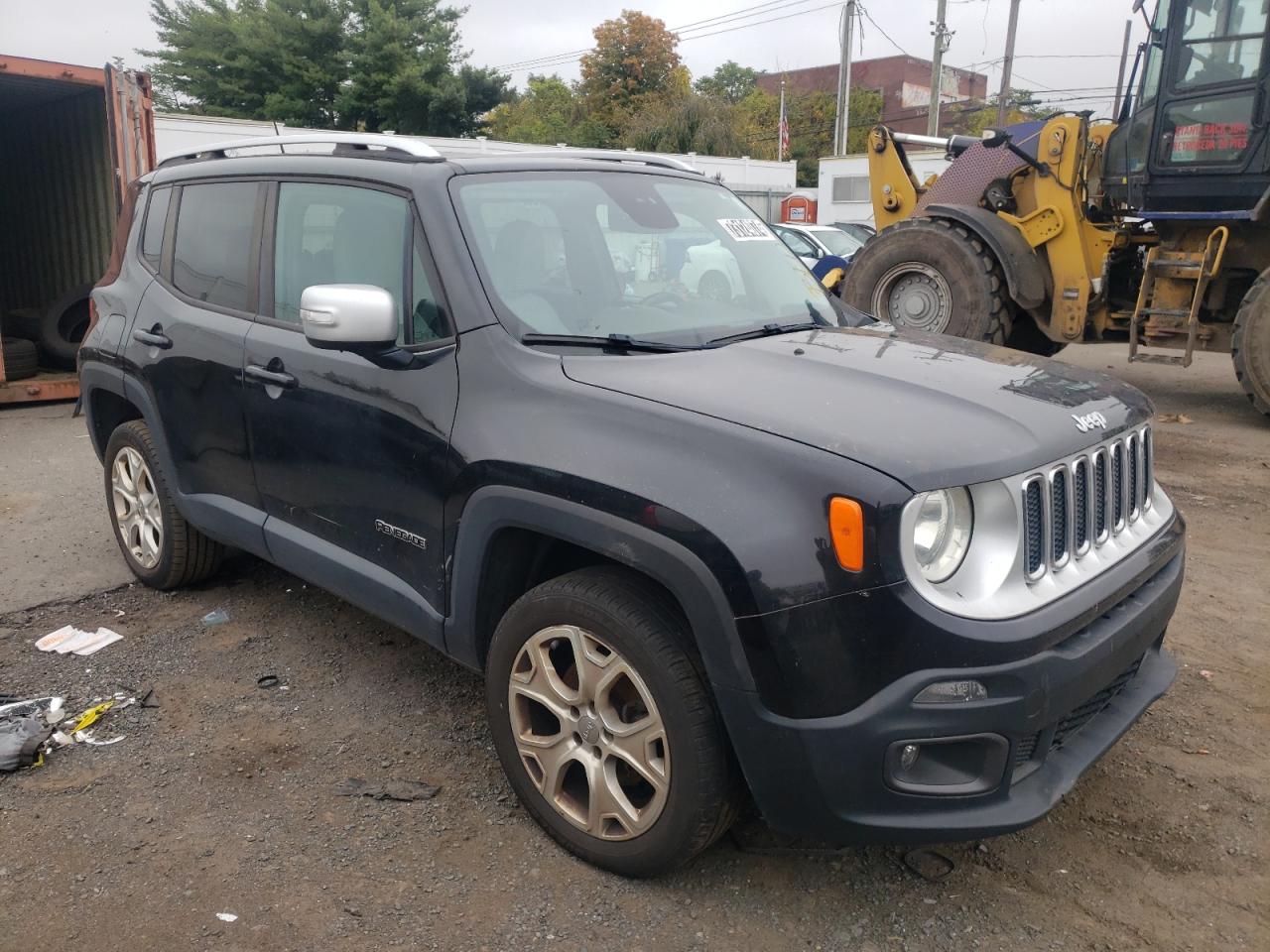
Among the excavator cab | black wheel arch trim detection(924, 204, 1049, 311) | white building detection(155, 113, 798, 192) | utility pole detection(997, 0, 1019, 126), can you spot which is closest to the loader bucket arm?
black wheel arch trim detection(924, 204, 1049, 311)

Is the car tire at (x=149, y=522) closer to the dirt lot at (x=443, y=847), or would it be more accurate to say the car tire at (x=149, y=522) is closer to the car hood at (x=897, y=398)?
the dirt lot at (x=443, y=847)

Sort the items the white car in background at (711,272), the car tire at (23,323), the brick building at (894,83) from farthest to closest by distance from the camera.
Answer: the brick building at (894,83)
the car tire at (23,323)
the white car in background at (711,272)

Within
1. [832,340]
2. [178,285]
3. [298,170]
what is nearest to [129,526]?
[178,285]

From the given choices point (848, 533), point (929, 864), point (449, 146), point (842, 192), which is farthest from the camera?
point (842, 192)

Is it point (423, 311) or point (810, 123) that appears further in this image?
point (810, 123)

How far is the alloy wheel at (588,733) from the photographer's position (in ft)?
8.31

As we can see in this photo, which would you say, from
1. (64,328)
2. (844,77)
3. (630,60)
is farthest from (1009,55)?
(64,328)

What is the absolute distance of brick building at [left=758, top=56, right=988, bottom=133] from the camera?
63.3 metres

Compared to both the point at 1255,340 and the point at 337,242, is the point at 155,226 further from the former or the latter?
the point at 1255,340

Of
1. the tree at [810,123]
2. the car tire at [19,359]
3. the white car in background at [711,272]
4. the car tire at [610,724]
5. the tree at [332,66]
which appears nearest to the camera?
the car tire at [610,724]

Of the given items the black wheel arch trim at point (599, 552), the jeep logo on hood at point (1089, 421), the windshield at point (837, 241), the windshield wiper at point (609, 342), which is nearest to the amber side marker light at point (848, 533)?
the black wheel arch trim at point (599, 552)

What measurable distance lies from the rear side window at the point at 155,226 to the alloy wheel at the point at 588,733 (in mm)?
2772

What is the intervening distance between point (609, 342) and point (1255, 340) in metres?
6.74

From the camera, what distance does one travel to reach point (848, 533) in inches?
85.6
